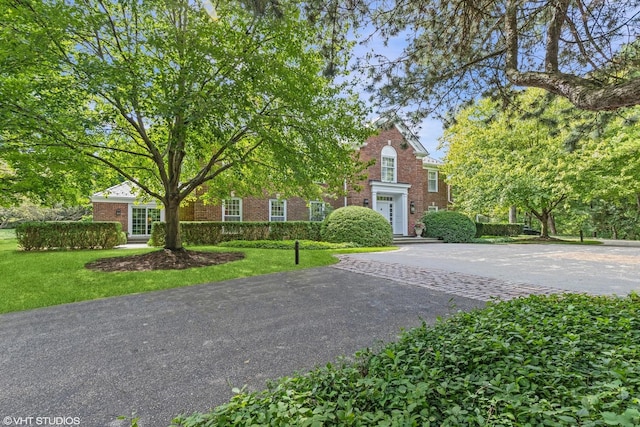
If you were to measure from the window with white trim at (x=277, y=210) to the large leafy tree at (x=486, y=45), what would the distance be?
505 inches

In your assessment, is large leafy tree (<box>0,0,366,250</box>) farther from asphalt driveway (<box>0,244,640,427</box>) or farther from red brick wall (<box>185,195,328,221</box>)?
red brick wall (<box>185,195,328,221</box>)

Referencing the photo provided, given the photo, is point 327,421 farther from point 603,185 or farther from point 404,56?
point 603,185

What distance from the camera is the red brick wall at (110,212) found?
17234 mm

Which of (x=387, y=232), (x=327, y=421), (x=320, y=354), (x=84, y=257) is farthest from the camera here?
(x=387, y=232)

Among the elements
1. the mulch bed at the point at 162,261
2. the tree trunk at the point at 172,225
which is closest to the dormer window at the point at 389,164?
the mulch bed at the point at 162,261

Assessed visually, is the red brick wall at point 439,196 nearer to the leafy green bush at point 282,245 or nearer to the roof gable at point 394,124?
the leafy green bush at point 282,245

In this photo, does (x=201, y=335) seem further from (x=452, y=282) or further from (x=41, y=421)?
(x=452, y=282)

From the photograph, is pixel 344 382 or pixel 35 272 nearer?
pixel 344 382

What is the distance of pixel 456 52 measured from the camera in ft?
18.3

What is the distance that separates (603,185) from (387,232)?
1121cm

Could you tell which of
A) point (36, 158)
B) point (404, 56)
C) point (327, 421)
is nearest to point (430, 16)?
point (404, 56)

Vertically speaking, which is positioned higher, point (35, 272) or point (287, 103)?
point (287, 103)

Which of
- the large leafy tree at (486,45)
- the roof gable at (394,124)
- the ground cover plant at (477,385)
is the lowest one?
the ground cover plant at (477,385)

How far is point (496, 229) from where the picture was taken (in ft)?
73.9
